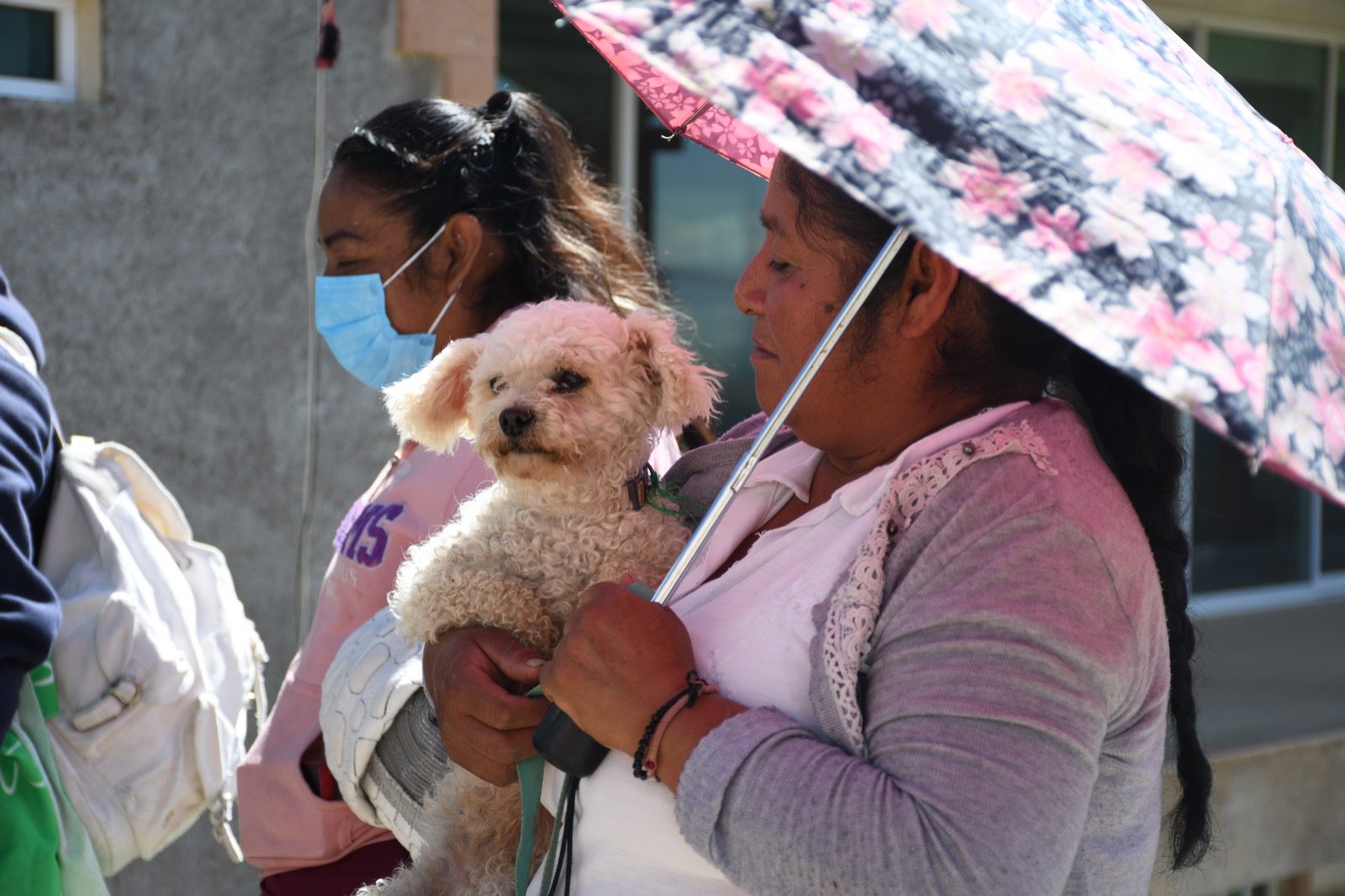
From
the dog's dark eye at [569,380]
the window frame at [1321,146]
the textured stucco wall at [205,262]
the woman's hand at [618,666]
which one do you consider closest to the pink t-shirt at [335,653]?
the dog's dark eye at [569,380]

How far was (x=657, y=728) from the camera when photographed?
57.2 inches

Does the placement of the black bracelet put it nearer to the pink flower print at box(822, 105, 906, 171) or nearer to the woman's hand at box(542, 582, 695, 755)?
the woman's hand at box(542, 582, 695, 755)

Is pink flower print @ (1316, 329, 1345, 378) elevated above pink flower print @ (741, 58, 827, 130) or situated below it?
below

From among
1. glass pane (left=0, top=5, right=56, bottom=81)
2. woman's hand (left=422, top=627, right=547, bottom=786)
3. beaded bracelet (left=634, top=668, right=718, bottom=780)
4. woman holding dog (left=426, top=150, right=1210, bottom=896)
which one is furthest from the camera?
glass pane (left=0, top=5, right=56, bottom=81)

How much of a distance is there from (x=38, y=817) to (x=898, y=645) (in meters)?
1.86

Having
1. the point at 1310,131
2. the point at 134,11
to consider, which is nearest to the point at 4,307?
the point at 134,11

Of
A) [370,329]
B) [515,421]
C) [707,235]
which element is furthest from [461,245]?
[707,235]

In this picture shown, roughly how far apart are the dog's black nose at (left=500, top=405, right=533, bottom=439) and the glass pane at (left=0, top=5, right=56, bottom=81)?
3.19 meters

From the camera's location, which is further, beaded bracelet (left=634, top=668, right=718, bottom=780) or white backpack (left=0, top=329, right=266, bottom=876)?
white backpack (left=0, top=329, right=266, bottom=876)

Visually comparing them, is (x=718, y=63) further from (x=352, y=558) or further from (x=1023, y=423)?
(x=352, y=558)

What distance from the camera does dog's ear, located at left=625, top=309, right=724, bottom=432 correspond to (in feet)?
6.81

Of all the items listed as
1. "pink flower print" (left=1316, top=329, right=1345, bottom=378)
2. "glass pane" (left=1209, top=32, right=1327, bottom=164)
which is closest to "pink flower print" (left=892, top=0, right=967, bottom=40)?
"pink flower print" (left=1316, top=329, right=1345, bottom=378)

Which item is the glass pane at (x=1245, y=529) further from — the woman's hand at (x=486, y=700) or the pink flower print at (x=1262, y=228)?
the pink flower print at (x=1262, y=228)

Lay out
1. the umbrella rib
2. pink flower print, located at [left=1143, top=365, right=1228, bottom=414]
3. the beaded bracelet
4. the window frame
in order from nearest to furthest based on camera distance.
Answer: pink flower print, located at [left=1143, top=365, right=1228, bottom=414] < the beaded bracelet < the umbrella rib < the window frame
